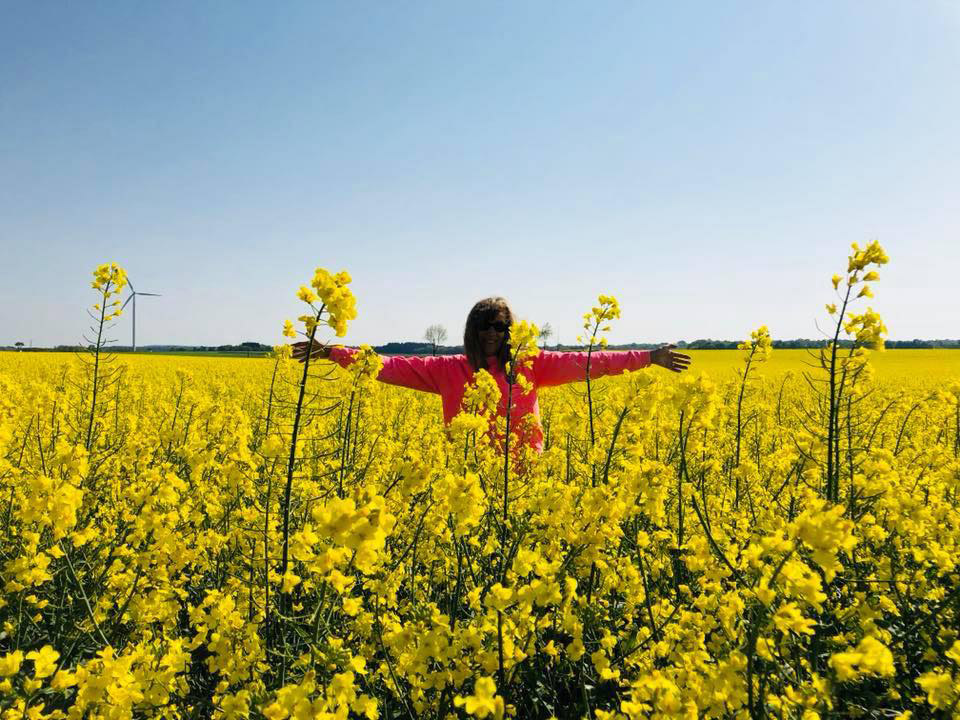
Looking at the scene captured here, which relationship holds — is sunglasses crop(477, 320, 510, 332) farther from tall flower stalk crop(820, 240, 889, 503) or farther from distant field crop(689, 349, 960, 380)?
distant field crop(689, 349, 960, 380)

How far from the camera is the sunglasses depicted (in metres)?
4.67

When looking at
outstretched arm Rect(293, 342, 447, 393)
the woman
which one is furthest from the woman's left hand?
outstretched arm Rect(293, 342, 447, 393)

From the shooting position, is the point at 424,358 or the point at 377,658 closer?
the point at 377,658

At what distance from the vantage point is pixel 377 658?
98.1 inches

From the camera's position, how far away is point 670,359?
4.27 metres

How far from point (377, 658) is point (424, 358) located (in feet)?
10.8

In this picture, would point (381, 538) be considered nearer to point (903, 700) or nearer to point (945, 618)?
point (903, 700)

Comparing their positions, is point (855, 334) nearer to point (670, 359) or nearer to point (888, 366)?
point (670, 359)

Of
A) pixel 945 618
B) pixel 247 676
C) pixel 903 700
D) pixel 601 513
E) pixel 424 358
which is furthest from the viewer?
pixel 424 358

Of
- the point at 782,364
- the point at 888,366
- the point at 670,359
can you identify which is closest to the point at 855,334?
the point at 670,359

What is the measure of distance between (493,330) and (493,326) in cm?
4

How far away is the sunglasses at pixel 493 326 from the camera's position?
15.3 ft

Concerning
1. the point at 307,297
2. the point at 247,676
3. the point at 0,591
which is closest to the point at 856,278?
the point at 307,297

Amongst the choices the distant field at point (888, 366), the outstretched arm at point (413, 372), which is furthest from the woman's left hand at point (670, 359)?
the distant field at point (888, 366)
